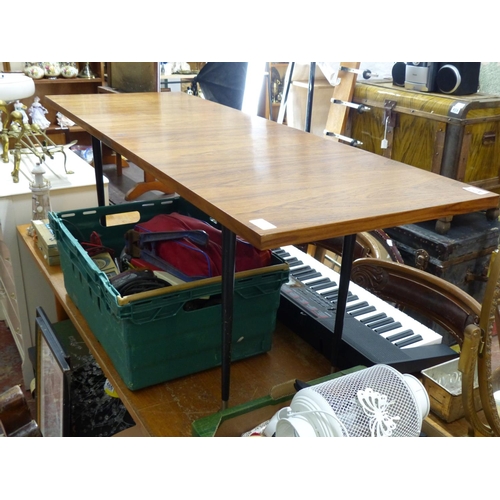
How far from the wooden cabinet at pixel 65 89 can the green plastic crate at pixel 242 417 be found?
353 centimetres

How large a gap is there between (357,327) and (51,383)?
0.93m

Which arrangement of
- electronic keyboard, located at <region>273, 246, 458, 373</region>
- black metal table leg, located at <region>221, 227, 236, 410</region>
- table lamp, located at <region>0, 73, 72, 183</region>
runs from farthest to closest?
table lamp, located at <region>0, 73, 72, 183</region> → electronic keyboard, located at <region>273, 246, 458, 373</region> → black metal table leg, located at <region>221, 227, 236, 410</region>

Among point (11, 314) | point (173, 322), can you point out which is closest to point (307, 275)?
point (173, 322)

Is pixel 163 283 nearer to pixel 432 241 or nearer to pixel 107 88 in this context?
pixel 432 241

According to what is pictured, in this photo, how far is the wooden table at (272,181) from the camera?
68cm

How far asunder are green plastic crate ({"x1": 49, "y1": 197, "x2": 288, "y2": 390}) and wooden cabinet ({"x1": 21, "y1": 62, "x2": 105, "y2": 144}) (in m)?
3.09

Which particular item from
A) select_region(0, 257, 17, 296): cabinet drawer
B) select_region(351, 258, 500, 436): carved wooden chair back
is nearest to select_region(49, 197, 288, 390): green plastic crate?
select_region(351, 258, 500, 436): carved wooden chair back

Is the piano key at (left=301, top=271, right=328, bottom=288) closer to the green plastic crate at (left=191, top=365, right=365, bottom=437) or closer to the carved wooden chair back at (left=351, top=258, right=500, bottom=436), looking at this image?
the carved wooden chair back at (left=351, top=258, right=500, bottom=436)

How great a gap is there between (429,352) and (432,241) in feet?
5.13

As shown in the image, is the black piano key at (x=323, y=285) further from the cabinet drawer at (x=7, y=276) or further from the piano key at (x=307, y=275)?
the cabinet drawer at (x=7, y=276)

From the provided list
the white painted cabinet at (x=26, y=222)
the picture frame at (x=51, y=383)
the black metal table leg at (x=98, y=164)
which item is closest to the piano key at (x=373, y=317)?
the picture frame at (x=51, y=383)

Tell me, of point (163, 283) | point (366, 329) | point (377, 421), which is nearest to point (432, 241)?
point (366, 329)

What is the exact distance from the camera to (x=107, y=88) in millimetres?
3717

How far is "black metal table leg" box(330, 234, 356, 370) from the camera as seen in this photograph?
3.38ft
